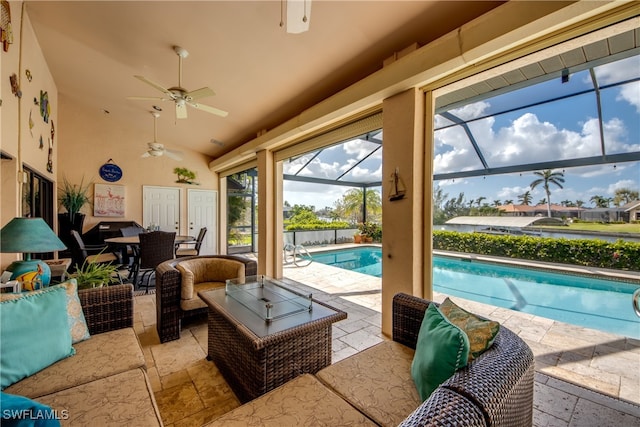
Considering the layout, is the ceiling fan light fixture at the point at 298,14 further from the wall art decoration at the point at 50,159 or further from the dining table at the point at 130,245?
the wall art decoration at the point at 50,159

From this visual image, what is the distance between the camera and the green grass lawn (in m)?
2.81

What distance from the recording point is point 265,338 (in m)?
1.52

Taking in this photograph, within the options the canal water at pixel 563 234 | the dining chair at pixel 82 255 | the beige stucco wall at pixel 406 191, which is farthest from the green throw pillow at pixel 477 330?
the dining chair at pixel 82 255

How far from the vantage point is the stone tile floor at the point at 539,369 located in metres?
1.70

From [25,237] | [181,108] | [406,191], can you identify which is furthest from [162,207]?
[406,191]

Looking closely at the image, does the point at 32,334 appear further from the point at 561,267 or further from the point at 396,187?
the point at 561,267

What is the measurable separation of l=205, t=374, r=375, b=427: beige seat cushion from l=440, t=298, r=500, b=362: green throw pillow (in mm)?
555

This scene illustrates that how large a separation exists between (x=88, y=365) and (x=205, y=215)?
6.49 meters

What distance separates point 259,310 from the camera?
199cm

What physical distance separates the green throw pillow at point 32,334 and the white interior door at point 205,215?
19.9ft

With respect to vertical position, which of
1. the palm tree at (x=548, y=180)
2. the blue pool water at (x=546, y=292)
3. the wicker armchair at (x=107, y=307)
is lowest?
the blue pool water at (x=546, y=292)

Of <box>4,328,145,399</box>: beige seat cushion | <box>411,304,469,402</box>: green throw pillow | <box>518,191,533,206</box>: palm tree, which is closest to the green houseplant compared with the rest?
<box>4,328,145,399</box>: beige seat cushion

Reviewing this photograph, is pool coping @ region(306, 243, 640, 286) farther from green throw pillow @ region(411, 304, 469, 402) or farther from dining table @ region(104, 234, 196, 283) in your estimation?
dining table @ region(104, 234, 196, 283)

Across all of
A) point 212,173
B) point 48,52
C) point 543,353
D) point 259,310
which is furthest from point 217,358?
point 212,173
